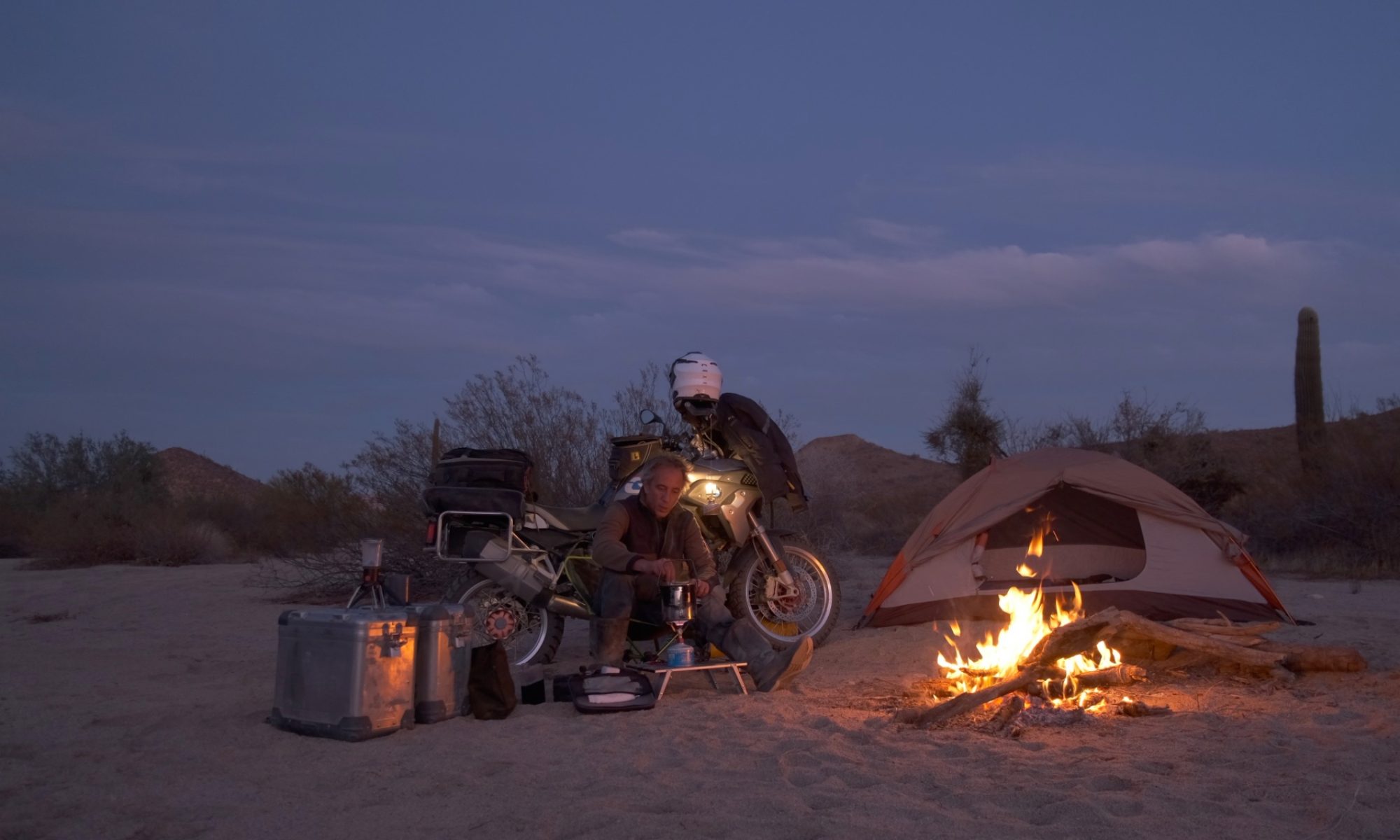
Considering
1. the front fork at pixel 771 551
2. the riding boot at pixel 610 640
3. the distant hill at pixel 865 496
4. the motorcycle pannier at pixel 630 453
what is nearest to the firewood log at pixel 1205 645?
the front fork at pixel 771 551

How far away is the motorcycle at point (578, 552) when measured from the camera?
5.63m

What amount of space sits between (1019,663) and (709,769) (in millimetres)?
1861

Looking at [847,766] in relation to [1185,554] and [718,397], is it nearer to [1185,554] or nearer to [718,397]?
[718,397]

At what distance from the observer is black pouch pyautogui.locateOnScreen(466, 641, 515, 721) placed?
4395 millimetres

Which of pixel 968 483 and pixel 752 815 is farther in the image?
pixel 968 483

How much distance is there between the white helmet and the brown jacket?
100 cm

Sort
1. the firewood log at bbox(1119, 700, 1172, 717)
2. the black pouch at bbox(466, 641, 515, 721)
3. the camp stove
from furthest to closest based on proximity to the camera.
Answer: the camp stove
the black pouch at bbox(466, 641, 515, 721)
the firewood log at bbox(1119, 700, 1172, 717)

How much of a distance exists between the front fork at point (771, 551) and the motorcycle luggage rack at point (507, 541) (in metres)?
1.21

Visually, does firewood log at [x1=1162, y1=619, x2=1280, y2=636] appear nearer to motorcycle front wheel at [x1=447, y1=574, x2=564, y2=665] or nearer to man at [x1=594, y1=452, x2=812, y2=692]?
man at [x1=594, y1=452, x2=812, y2=692]

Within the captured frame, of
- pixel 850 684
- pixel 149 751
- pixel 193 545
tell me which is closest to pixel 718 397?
pixel 850 684

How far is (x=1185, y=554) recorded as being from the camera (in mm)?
6715

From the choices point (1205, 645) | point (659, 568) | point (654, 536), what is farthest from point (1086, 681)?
point (654, 536)

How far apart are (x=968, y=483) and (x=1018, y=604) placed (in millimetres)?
1964

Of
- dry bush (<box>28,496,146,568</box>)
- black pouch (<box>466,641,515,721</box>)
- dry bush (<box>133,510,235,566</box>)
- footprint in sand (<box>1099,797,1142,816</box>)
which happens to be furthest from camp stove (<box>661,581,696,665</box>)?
dry bush (<box>28,496,146,568</box>)
